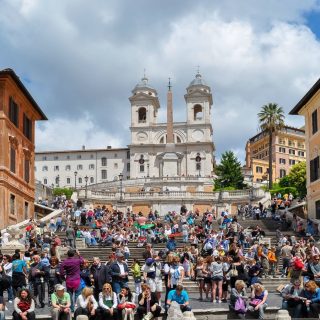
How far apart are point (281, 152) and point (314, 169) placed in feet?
329

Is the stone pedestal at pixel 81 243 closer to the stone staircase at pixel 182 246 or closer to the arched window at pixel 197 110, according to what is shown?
the stone staircase at pixel 182 246

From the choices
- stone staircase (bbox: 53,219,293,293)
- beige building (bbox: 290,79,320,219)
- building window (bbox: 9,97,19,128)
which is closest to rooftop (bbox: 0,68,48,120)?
building window (bbox: 9,97,19,128)

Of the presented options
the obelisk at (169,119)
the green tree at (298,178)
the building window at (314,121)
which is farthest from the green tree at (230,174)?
the building window at (314,121)

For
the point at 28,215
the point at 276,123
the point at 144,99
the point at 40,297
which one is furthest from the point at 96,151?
the point at 40,297

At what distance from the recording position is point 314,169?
Result: 39531mm

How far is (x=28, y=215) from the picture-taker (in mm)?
43594

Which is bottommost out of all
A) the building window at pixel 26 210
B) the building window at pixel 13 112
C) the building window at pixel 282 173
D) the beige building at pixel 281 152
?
the building window at pixel 26 210

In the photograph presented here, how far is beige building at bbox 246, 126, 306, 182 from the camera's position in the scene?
136 metres

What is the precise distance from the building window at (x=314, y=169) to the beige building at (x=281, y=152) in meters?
92.8

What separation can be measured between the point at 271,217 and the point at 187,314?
1257 inches

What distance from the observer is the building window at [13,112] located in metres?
38.3

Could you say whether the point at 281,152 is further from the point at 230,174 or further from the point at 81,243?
the point at 81,243

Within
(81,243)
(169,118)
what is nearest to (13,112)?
(81,243)

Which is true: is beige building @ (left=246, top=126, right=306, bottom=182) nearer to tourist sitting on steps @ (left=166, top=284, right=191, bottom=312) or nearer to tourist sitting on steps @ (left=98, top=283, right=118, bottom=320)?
tourist sitting on steps @ (left=166, top=284, right=191, bottom=312)
